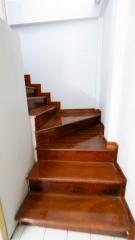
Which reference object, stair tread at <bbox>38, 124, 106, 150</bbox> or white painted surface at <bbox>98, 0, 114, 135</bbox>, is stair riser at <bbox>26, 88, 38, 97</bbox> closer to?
stair tread at <bbox>38, 124, 106, 150</bbox>

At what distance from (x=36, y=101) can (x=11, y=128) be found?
3.86ft

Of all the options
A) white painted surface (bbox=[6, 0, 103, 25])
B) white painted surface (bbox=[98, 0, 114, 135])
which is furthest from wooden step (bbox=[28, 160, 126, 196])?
white painted surface (bbox=[6, 0, 103, 25])

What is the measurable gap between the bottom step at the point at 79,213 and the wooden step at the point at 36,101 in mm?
1240

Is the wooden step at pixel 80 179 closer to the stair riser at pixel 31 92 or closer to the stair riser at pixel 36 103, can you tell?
the stair riser at pixel 36 103

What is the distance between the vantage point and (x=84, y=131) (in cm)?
230

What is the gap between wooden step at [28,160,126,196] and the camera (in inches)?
56.1

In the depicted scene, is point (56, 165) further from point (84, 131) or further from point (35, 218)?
point (84, 131)

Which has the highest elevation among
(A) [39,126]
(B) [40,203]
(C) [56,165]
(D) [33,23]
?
(D) [33,23]

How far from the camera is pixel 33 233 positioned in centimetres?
124

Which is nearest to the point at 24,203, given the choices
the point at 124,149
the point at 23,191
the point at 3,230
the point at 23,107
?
the point at 23,191

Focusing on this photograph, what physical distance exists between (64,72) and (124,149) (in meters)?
1.82

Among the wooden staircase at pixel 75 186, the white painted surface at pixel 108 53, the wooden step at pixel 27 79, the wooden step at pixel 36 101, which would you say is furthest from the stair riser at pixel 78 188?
the wooden step at pixel 27 79

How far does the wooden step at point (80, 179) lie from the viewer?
1.42m

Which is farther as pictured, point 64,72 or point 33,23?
point 64,72
